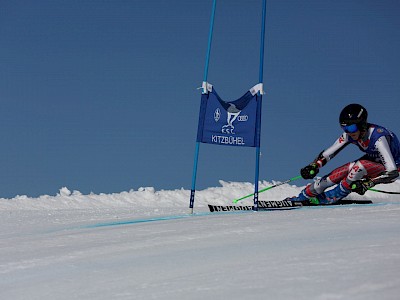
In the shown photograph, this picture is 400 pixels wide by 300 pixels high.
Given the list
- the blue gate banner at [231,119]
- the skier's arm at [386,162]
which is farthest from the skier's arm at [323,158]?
the blue gate banner at [231,119]

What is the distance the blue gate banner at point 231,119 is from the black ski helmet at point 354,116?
118 centimetres

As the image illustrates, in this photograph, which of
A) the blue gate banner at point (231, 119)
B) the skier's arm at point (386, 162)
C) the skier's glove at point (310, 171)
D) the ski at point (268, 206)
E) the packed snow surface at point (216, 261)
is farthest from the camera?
the skier's glove at point (310, 171)

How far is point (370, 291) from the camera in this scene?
6.99 ft

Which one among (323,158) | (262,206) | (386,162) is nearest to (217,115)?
(262,206)

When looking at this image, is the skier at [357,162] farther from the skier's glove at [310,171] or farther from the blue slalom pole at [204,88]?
the blue slalom pole at [204,88]

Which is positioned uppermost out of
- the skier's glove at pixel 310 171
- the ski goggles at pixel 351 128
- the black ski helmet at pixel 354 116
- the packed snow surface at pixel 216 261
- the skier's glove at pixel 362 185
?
the black ski helmet at pixel 354 116

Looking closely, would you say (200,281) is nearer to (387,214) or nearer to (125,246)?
(125,246)

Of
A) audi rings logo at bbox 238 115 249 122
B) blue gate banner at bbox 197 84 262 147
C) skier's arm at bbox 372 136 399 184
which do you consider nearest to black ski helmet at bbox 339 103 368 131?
skier's arm at bbox 372 136 399 184

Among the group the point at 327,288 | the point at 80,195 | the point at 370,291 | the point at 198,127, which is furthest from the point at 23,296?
the point at 80,195

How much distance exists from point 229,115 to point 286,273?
444 cm

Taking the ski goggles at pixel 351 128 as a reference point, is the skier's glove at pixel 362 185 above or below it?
below

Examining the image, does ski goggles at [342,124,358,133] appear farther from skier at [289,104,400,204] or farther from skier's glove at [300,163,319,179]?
skier's glove at [300,163,319,179]

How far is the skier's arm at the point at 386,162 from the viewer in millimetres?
7051

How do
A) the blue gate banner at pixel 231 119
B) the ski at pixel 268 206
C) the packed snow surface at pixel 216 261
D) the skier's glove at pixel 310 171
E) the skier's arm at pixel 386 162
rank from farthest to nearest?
1. the skier's glove at pixel 310 171
2. the ski at pixel 268 206
3. the skier's arm at pixel 386 162
4. the blue gate banner at pixel 231 119
5. the packed snow surface at pixel 216 261
